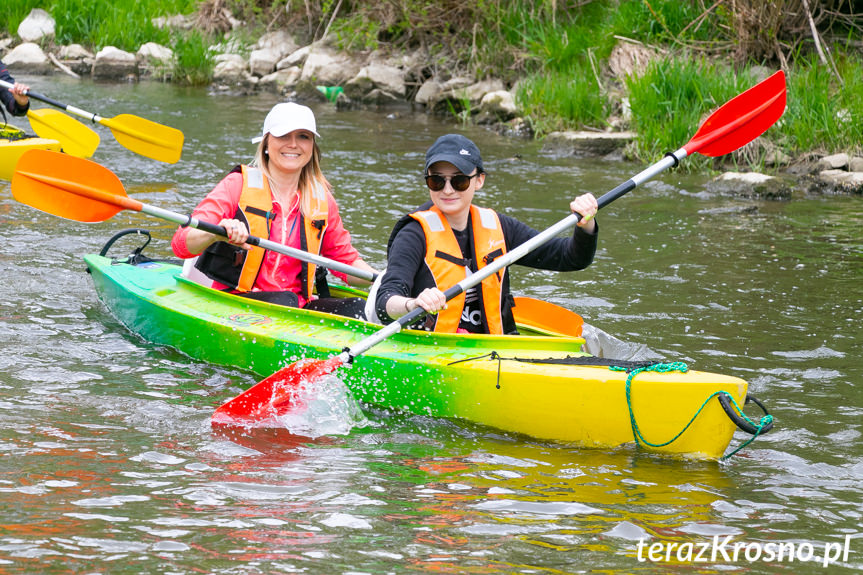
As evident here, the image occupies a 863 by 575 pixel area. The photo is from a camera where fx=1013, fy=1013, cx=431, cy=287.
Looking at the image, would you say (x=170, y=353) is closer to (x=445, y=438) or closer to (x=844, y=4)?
(x=445, y=438)

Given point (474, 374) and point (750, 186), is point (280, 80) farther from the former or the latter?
point (474, 374)

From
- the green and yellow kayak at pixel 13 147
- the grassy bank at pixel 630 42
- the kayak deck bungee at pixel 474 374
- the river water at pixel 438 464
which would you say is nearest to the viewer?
the river water at pixel 438 464

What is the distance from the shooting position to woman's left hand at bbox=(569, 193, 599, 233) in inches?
154

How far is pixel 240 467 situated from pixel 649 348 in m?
2.26

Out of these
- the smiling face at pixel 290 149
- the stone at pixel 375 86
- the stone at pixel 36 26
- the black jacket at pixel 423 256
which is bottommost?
the black jacket at pixel 423 256

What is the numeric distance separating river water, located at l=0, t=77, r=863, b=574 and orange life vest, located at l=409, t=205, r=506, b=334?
457 mm

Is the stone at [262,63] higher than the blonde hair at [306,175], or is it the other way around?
the stone at [262,63]

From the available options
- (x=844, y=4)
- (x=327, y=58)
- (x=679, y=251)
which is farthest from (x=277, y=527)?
(x=327, y=58)

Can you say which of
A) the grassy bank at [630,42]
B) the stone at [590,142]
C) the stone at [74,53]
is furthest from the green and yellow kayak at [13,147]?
the stone at [74,53]

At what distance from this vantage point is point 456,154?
12.7ft

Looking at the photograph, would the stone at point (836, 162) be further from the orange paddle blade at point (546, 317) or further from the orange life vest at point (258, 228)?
the orange life vest at point (258, 228)

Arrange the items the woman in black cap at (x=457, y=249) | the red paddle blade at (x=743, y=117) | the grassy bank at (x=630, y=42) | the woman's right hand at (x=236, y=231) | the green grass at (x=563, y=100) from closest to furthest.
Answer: the woman in black cap at (x=457, y=249)
the woman's right hand at (x=236, y=231)
the red paddle blade at (x=743, y=117)
the grassy bank at (x=630, y=42)
the green grass at (x=563, y=100)

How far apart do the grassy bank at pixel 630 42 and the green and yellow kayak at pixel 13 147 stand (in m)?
5.27

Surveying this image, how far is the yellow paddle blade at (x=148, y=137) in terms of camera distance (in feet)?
21.2
